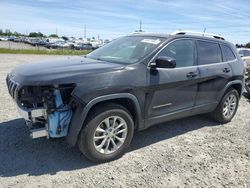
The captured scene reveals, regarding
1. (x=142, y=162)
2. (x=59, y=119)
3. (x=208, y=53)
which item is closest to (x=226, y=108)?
(x=208, y=53)

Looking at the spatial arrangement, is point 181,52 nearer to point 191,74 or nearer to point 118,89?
point 191,74

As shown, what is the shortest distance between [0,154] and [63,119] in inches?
48.1

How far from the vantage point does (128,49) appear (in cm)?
463

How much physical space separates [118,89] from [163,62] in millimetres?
851

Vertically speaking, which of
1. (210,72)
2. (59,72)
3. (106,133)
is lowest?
(106,133)

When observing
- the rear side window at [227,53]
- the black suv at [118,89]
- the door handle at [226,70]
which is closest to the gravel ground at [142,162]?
the black suv at [118,89]

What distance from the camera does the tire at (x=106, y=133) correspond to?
3.60 metres

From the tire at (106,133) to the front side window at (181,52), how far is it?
1285 mm

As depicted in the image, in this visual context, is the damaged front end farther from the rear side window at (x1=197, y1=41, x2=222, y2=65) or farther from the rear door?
the rear side window at (x1=197, y1=41, x2=222, y2=65)

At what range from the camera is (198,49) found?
196 inches

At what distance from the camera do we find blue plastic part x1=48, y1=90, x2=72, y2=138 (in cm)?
348

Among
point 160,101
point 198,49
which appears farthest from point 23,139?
point 198,49

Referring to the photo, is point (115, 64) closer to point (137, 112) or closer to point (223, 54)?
point (137, 112)

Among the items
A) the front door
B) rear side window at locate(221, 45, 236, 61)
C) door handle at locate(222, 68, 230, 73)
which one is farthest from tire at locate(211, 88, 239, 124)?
the front door
